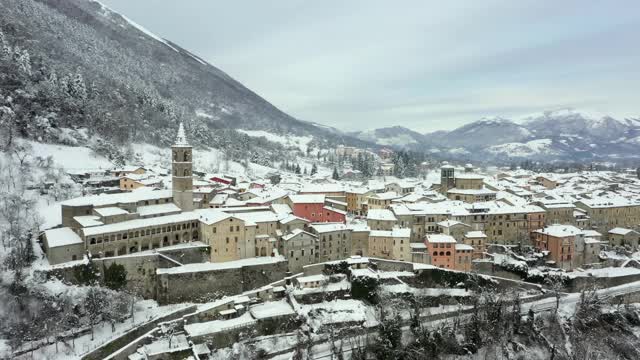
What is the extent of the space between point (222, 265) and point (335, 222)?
1720 cm

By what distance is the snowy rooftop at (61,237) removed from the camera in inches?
1713

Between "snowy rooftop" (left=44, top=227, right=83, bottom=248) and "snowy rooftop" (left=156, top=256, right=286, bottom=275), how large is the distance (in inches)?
320

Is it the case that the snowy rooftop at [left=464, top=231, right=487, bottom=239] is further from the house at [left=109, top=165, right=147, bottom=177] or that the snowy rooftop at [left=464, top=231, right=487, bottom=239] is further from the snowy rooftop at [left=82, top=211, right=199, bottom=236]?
the house at [left=109, top=165, right=147, bottom=177]

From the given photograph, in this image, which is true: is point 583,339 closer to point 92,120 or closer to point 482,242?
point 482,242

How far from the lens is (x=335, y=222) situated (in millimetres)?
60594

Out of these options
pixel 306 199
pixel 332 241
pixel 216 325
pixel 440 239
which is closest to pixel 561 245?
pixel 440 239

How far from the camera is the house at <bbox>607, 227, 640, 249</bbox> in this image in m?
66.5

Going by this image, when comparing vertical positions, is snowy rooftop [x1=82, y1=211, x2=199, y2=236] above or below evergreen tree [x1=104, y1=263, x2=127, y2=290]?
above

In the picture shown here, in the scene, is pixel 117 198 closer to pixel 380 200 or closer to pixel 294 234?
pixel 294 234

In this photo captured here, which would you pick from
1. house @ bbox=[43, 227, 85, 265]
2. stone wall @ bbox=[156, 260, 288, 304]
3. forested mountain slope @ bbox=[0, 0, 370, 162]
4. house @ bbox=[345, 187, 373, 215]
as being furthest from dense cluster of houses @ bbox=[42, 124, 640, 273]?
forested mountain slope @ bbox=[0, 0, 370, 162]

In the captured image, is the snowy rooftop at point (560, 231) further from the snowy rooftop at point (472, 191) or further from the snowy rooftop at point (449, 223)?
the snowy rooftop at point (449, 223)

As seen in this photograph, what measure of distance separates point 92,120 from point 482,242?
7608 centimetres

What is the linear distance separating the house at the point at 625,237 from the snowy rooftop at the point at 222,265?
1877 inches

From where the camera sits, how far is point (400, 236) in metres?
54.6
